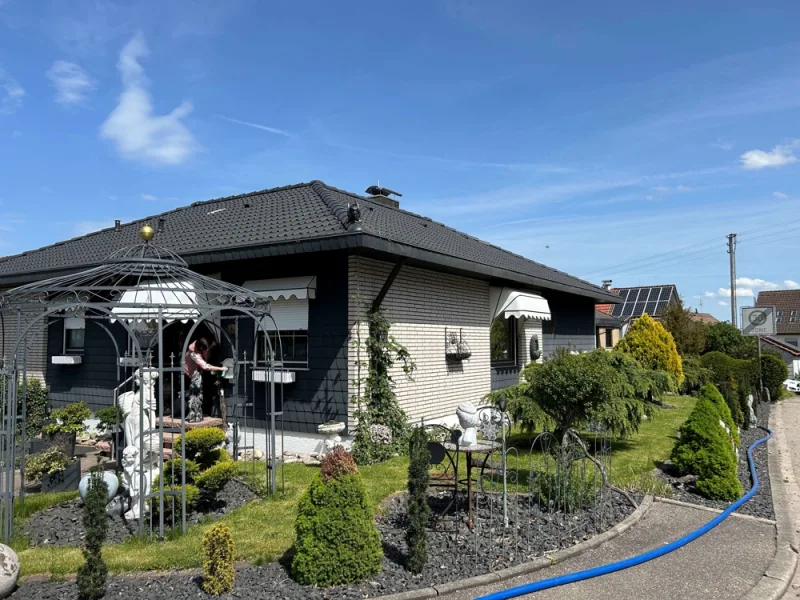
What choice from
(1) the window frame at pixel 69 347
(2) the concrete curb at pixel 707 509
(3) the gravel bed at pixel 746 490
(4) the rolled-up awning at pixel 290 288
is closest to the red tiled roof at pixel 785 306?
(3) the gravel bed at pixel 746 490

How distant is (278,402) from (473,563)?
5965 mm

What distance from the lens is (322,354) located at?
9.69 metres

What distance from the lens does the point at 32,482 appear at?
315 inches

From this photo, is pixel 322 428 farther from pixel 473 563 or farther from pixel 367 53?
pixel 367 53

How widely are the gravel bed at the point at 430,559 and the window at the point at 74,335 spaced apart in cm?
968

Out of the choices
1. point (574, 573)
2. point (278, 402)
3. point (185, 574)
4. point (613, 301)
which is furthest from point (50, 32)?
point (613, 301)

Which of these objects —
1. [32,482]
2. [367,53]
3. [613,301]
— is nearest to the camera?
[32,482]

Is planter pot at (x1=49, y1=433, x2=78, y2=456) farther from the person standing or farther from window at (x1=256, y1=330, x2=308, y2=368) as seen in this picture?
window at (x1=256, y1=330, x2=308, y2=368)

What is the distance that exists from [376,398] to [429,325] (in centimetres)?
259

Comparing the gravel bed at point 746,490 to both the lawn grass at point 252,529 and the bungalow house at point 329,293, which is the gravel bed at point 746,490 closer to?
the lawn grass at point 252,529

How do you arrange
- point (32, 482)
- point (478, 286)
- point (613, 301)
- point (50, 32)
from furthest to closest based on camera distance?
point (613, 301) < point (478, 286) < point (50, 32) < point (32, 482)

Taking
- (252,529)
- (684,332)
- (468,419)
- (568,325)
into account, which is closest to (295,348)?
(252,529)

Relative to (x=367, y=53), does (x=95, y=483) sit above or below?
below

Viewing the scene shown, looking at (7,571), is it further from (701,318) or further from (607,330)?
(701,318)
